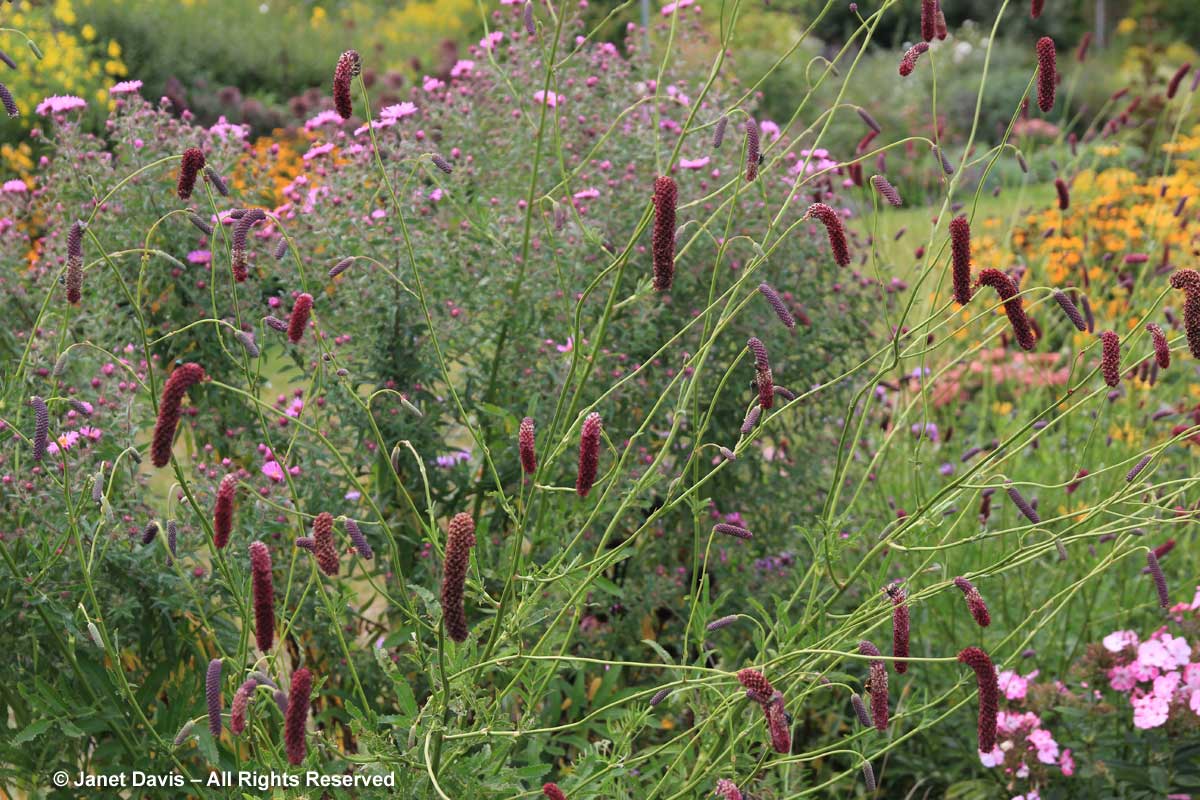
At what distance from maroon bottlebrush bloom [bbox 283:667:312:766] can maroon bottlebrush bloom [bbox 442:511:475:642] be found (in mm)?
172

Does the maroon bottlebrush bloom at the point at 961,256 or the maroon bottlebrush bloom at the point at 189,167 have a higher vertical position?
the maroon bottlebrush bloom at the point at 189,167

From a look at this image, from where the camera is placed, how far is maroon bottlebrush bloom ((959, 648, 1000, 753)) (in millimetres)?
1651

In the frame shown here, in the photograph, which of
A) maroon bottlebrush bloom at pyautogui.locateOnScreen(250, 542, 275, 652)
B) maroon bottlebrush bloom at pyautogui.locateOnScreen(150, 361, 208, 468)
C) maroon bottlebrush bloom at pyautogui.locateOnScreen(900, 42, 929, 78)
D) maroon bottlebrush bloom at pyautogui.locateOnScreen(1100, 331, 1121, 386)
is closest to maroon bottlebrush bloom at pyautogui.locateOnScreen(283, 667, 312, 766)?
maroon bottlebrush bloom at pyautogui.locateOnScreen(250, 542, 275, 652)

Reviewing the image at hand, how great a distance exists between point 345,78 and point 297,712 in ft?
2.95

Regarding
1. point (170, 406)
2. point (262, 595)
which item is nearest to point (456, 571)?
point (262, 595)

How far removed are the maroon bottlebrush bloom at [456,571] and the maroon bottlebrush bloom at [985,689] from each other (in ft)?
2.06

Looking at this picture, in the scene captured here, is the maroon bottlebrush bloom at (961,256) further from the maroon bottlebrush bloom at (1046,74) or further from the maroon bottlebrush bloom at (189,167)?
the maroon bottlebrush bloom at (189,167)

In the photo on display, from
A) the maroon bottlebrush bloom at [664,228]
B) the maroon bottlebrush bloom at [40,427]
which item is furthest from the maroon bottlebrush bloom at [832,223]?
the maroon bottlebrush bloom at [40,427]

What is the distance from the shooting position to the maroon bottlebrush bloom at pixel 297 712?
4.87 feet

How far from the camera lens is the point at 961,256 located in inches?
75.0

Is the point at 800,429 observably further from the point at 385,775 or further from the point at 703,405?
the point at 385,775

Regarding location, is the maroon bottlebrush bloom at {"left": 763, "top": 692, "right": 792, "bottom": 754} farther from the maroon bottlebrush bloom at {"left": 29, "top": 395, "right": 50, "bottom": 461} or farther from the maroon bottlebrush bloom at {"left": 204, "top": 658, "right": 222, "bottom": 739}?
the maroon bottlebrush bloom at {"left": 29, "top": 395, "right": 50, "bottom": 461}

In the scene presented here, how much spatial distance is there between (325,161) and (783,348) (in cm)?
127

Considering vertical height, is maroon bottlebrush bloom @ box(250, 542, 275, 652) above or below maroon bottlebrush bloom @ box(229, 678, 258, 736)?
above
